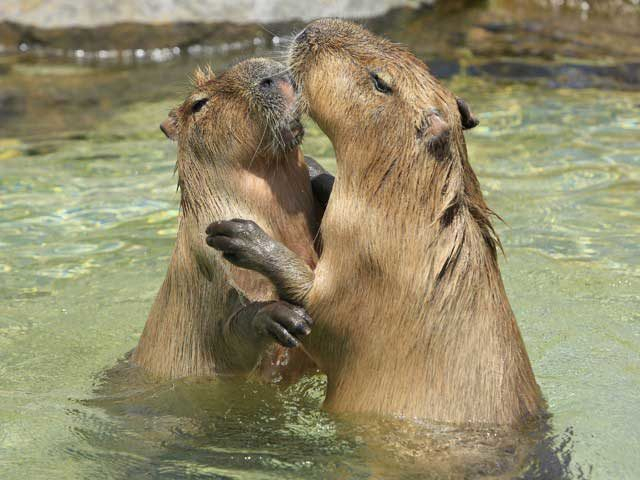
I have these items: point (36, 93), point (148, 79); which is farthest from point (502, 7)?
point (36, 93)

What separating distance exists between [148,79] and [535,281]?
6444mm

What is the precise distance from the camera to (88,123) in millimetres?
10844

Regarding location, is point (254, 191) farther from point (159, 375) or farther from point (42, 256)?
point (42, 256)

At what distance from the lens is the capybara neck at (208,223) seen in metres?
5.28

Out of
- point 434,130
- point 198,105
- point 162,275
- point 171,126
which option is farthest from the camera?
point 162,275

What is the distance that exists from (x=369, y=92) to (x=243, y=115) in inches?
33.6

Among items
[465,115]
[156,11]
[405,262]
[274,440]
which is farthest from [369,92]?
[156,11]

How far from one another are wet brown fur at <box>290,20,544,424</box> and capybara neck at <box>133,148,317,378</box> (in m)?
0.60

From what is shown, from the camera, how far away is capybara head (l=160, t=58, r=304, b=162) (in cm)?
516

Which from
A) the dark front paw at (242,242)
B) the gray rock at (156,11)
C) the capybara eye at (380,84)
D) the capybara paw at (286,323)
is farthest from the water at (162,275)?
the capybara eye at (380,84)

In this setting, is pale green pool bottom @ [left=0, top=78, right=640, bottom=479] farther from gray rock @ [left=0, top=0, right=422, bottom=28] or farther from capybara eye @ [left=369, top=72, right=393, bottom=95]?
gray rock @ [left=0, top=0, right=422, bottom=28]

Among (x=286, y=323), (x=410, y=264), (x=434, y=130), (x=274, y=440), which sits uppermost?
(x=434, y=130)

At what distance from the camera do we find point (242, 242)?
4.76 meters

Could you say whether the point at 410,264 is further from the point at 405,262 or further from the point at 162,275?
the point at 162,275
